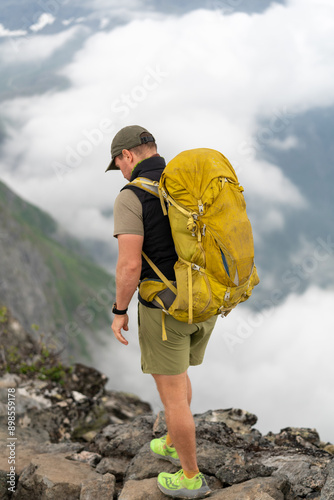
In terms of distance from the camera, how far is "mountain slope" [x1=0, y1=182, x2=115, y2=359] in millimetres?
105562

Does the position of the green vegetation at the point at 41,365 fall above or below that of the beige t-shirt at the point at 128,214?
above

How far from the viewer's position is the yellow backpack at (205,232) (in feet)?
15.0

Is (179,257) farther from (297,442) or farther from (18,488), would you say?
Answer: (297,442)

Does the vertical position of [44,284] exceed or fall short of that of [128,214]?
it exceeds it

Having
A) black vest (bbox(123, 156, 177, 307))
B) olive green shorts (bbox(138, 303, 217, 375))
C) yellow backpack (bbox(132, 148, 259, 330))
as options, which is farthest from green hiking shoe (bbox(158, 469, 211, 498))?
black vest (bbox(123, 156, 177, 307))

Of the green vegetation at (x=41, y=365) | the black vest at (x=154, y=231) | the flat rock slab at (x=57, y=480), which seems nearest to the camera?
the black vest at (x=154, y=231)

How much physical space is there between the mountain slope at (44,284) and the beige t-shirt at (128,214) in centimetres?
7055

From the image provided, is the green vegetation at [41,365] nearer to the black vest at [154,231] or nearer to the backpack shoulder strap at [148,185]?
the black vest at [154,231]

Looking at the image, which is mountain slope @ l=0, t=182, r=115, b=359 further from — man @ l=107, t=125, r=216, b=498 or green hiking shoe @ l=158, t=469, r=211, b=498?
man @ l=107, t=125, r=216, b=498

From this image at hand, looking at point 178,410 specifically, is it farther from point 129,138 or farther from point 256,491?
point 129,138

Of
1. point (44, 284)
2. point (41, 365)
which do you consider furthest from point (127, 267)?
point (44, 284)

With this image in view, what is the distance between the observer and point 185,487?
17.6 feet

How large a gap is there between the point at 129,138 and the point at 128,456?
4.92 metres

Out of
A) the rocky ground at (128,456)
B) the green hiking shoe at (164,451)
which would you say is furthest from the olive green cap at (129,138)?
the rocky ground at (128,456)
